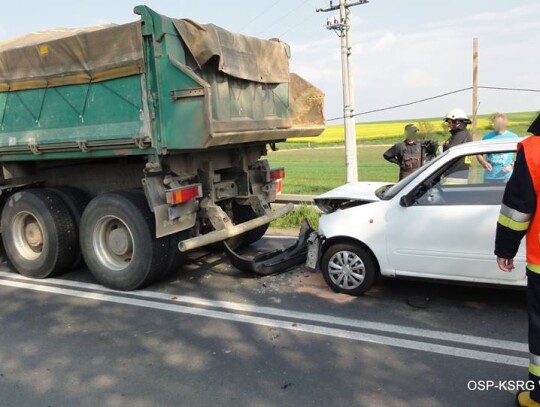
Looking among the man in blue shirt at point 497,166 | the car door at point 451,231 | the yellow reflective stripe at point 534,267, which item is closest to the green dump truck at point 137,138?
the car door at point 451,231

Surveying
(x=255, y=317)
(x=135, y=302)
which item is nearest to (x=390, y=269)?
(x=255, y=317)

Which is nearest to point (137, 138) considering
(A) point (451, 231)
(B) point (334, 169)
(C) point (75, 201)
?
(C) point (75, 201)

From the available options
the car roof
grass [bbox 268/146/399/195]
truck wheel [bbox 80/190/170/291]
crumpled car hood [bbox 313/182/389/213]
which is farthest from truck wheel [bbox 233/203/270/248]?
grass [bbox 268/146/399/195]

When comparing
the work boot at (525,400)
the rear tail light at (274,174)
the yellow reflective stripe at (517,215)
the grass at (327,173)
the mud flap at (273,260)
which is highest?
the rear tail light at (274,174)

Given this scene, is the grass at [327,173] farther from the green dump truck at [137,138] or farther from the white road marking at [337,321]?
the white road marking at [337,321]

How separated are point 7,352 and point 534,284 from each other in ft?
13.4

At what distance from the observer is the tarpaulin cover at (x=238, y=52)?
5.21 meters

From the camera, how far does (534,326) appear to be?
9.62 ft

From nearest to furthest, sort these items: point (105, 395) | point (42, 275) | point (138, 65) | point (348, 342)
Result: point (105, 395) < point (348, 342) < point (138, 65) < point (42, 275)

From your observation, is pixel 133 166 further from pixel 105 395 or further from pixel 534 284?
pixel 534 284

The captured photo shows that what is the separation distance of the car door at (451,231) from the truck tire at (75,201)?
3.92 metres

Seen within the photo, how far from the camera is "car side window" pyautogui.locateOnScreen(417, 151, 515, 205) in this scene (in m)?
4.72

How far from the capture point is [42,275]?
6301mm

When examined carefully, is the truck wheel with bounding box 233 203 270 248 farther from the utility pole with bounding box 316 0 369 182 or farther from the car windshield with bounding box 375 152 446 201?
the utility pole with bounding box 316 0 369 182
